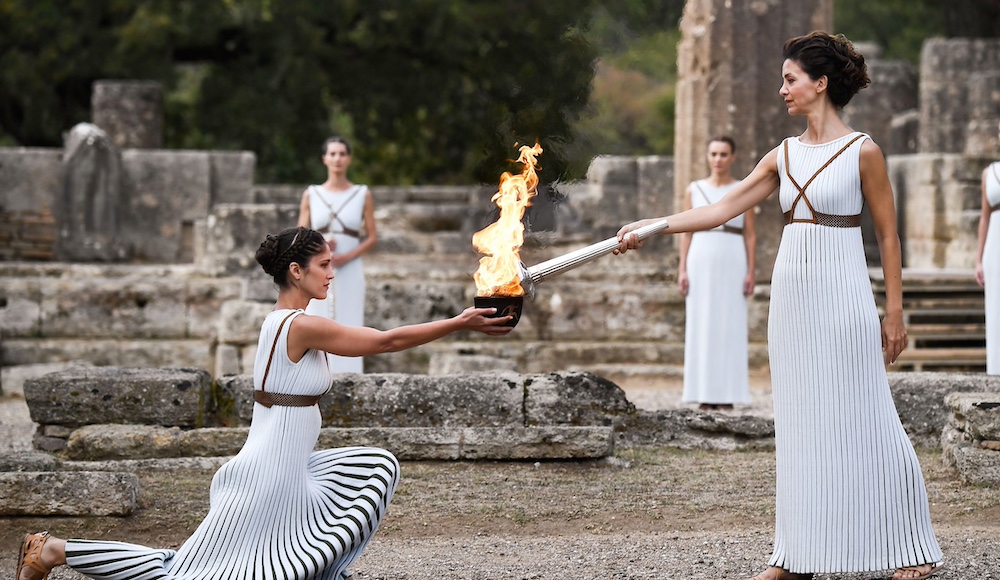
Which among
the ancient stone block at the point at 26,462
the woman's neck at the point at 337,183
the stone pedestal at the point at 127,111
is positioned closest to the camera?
the ancient stone block at the point at 26,462

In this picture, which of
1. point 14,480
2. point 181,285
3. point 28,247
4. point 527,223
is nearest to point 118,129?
point 28,247

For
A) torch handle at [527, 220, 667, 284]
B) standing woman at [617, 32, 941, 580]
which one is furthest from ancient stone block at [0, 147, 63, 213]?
standing woman at [617, 32, 941, 580]

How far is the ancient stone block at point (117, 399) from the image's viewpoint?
710cm

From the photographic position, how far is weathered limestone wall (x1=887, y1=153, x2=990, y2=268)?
14.4 m

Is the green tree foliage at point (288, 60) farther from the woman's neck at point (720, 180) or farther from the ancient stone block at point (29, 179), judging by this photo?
the woman's neck at point (720, 180)

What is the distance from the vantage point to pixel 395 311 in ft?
37.2

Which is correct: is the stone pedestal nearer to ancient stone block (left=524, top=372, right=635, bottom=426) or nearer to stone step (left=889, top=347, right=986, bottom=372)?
stone step (left=889, top=347, right=986, bottom=372)

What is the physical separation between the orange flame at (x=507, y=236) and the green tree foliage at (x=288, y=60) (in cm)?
1457

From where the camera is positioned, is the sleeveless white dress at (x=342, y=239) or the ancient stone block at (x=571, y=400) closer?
the ancient stone block at (x=571, y=400)

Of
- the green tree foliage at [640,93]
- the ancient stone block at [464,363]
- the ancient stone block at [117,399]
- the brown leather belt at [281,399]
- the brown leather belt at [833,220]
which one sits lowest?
the ancient stone block at [117,399]

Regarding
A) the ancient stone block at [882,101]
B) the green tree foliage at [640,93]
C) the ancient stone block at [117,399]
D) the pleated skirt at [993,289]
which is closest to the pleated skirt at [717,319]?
the pleated skirt at [993,289]

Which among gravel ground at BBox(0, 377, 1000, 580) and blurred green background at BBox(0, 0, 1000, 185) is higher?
blurred green background at BBox(0, 0, 1000, 185)

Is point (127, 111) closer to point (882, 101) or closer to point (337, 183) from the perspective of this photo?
point (337, 183)

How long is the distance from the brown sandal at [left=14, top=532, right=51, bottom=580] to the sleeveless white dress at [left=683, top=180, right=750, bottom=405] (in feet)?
17.7
